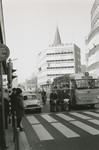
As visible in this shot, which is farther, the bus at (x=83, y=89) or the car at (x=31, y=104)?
the bus at (x=83, y=89)

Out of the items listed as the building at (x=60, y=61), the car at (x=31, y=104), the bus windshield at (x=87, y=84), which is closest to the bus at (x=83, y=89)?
the bus windshield at (x=87, y=84)

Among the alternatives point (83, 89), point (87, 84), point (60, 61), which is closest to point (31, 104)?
point (83, 89)

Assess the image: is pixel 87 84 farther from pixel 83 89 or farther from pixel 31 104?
pixel 31 104

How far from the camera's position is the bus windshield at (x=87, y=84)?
1883cm

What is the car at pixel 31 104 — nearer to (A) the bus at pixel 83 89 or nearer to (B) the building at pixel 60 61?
(A) the bus at pixel 83 89

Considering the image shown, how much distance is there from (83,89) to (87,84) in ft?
2.18

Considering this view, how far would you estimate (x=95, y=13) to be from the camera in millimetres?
57500

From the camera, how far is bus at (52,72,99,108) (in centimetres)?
1851

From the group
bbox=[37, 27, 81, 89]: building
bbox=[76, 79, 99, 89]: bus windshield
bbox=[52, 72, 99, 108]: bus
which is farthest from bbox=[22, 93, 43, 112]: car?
bbox=[37, 27, 81, 89]: building

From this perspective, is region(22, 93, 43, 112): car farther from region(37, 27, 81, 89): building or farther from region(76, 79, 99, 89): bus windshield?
region(37, 27, 81, 89): building

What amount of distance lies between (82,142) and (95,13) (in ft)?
178

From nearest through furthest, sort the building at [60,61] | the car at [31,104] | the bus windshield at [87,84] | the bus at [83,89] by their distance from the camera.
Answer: the car at [31,104] < the bus at [83,89] < the bus windshield at [87,84] < the building at [60,61]

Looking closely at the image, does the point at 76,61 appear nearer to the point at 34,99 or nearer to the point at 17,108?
the point at 34,99

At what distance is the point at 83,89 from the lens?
18.7 m
